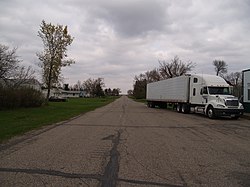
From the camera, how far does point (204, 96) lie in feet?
82.4

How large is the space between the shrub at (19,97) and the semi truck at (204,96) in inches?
659

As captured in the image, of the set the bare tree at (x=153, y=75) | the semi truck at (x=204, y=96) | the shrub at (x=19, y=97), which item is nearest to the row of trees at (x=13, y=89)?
the shrub at (x=19, y=97)

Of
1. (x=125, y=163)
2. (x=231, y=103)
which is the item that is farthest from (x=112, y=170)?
(x=231, y=103)

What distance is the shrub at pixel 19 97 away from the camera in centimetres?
3042

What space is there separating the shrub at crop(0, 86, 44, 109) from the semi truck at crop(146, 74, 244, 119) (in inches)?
659

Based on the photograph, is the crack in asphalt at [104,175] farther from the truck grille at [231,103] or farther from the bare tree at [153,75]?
the bare tree at [153,75]

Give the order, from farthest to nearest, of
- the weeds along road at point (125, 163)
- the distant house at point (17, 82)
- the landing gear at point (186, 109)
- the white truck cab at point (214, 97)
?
the distant house at point (17, 82) < the landing gear at point (186, 109) < the white truck cab at point (214, 97) < the weeds along road at point (125, 163)

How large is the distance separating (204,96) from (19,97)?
20.7 metres

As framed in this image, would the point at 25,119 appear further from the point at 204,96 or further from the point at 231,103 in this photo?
the point at 231,103

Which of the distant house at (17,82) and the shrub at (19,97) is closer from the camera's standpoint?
the shrub at (19,97)

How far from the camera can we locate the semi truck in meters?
22.4

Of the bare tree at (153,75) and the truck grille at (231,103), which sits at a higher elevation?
the bare tree at (153,75)

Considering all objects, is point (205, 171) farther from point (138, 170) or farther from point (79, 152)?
point (79, 152)

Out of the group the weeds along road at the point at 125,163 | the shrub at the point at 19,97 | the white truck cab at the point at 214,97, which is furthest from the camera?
the shrub at the point at 19,97
